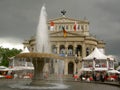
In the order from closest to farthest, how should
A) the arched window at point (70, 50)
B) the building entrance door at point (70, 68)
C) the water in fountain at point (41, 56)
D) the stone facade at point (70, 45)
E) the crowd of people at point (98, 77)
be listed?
the water in fountain at point (41, 56) → the crowd of people at point (98, 77) → the stone facade at point (70, 45) → the building entrance door at point (70, 68) → the arched window at point (70, 50)

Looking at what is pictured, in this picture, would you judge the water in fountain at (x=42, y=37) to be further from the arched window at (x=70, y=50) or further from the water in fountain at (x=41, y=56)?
the arched window at (x=70, y=50)

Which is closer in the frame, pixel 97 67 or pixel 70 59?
pixel 97 67

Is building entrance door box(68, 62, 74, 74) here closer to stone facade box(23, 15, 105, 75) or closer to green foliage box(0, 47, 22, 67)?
stone facade box(23, 15, 105, 75)

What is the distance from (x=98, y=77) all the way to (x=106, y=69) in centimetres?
588

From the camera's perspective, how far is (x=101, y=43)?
133 meters

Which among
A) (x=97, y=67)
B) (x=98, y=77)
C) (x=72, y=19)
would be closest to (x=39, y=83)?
(x=98, y=77)

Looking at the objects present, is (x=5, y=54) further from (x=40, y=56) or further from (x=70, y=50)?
(x=40, y=56)

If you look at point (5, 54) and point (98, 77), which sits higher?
point (5, 54)

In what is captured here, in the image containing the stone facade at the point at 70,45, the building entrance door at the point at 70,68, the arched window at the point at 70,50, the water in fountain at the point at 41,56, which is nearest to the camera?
the water in fountain at the point at 41,56

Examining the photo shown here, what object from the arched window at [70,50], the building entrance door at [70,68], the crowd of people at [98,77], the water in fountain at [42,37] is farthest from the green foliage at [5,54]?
the water in fountain at [42,37]

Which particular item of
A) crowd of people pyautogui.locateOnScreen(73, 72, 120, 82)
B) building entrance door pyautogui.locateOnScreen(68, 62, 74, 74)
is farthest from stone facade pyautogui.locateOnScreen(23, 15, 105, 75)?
crowd of people pyautogui.locateOnScreen(73, 72, 120, 82)

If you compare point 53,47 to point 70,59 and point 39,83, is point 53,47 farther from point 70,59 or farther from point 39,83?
point 39,83

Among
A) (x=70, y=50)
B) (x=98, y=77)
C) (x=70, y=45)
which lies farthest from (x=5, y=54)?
(x=98, y=77)

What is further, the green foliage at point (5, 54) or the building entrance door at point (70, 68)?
the building entrance door at point (70, 68)
